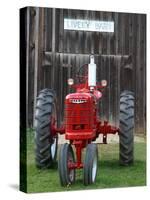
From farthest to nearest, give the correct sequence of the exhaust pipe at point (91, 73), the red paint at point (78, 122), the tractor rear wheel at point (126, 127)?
the tractor rear wheel at point (126, 127), the exhaust pipe at point (91, 73), the red paint at point (78, 122)

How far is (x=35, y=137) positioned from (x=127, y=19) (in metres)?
2.29

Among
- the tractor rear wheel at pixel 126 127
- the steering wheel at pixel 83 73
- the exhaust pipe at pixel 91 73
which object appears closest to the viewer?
the steering wheel at pixel 83 73

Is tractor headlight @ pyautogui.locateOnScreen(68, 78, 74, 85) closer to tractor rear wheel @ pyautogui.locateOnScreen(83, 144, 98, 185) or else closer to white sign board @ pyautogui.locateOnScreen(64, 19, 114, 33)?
white sign board @ pyautogui.locateOnScreen(64, 19, 114, 33)

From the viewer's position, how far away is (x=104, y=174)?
35.5ft

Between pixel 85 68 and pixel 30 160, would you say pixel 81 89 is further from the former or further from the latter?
pixel 30 160

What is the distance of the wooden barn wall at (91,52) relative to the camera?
10.3 m

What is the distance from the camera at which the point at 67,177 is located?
10.3 metres

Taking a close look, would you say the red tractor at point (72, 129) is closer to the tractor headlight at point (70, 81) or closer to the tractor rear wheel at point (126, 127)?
the tractor headlight at point (70, 81)

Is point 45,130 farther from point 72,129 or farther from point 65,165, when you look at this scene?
point 65,165

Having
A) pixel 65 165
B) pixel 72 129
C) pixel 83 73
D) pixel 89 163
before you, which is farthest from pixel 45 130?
pixel 83 73

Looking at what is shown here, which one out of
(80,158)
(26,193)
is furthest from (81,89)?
(26,193)

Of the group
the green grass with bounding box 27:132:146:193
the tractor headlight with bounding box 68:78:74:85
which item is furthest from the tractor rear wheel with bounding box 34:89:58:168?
the tractor headlight with bounding box 68:78:74:85

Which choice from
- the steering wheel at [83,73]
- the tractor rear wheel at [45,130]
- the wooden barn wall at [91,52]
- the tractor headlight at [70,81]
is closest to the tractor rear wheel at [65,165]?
the tractor rear wheel at [45,130]

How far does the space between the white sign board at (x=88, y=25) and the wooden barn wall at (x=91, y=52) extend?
0.06 m
